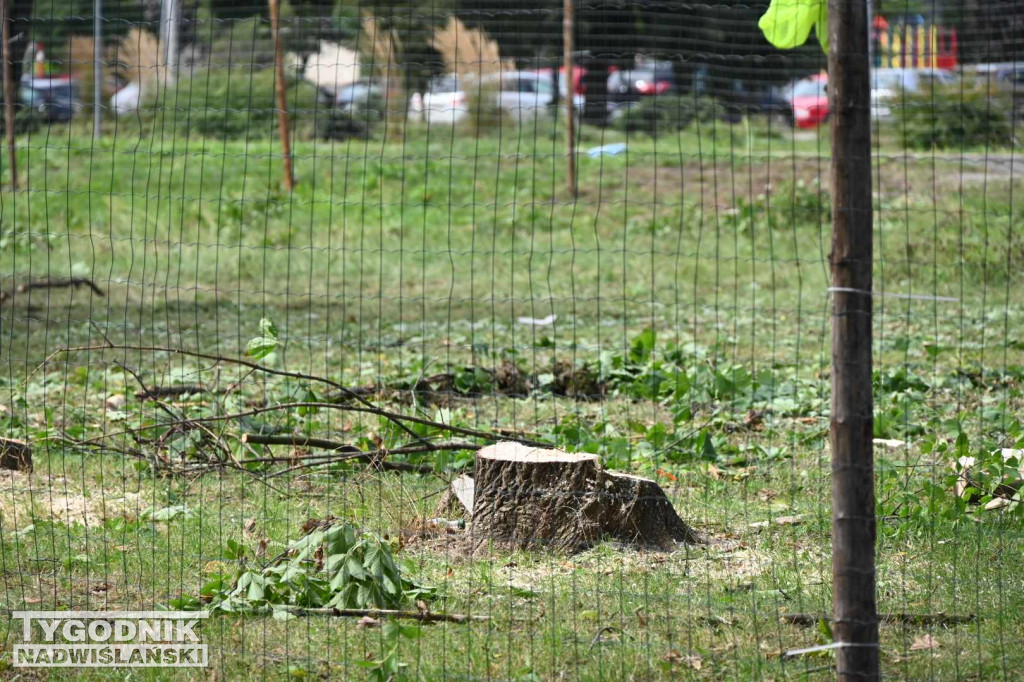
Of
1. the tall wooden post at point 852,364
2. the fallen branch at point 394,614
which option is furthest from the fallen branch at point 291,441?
the tall wooden post at point 852,364

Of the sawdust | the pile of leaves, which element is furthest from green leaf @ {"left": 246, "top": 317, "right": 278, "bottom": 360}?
the sawdust

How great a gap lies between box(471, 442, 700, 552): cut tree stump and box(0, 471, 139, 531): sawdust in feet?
4.85

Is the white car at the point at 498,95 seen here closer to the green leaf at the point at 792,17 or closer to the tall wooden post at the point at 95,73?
the tall wooden post at the point at 95,73

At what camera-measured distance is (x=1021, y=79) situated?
1448 centimetres

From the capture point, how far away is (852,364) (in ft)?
9.16

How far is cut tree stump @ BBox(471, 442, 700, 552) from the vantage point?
14.2 feet

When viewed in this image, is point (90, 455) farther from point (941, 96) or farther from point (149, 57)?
point (149, 57)

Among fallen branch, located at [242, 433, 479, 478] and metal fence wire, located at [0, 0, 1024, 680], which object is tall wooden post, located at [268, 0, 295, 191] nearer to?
metal fence wire, located at [0, 0, 1024, 680]

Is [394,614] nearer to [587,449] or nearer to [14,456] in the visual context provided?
[587,449]

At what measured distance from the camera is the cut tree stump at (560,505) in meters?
4.32

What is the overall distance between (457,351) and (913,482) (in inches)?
162

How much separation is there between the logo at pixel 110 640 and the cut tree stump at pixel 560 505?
3.77 feet

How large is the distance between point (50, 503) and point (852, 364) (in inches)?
129

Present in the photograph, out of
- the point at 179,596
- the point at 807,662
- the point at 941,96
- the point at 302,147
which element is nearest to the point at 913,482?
the point at 807,662
